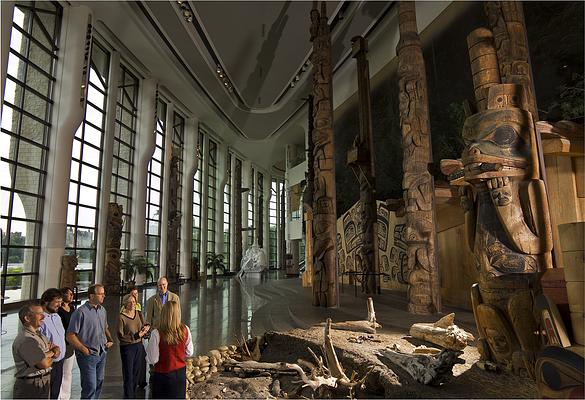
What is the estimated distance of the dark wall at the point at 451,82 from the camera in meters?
6.43

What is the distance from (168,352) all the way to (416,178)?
15.8 ft

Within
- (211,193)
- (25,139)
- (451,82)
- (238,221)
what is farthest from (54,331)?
(211,193)

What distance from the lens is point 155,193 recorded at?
16.6 meters

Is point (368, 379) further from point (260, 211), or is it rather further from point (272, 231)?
point (272, 231)

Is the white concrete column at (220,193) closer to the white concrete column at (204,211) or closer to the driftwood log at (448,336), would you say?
the white concrete column at (204,211)

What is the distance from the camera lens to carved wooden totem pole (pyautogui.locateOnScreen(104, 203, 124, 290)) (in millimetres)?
11469

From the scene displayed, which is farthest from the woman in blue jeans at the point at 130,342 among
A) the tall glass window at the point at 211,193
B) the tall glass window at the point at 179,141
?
the tall glass window at the point at 211,193

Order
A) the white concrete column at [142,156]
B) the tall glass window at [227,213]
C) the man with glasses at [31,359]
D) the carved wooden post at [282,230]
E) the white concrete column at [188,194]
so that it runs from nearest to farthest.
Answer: the man with glasses at [31,359], the white concrete column at [142,156], the white concrete column at [188,194], the tall glass window at [227,213], the carved wooden post at [282,230]

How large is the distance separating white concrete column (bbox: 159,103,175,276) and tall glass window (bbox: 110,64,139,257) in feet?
6.63

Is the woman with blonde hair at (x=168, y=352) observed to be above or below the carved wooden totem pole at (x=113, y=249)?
below

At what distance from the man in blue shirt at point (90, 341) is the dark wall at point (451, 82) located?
169 inches

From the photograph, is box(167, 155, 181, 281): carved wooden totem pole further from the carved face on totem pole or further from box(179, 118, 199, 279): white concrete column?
the carved face on totem pole

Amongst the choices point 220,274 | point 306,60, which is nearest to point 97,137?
point 306,60

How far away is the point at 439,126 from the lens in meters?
9.93
